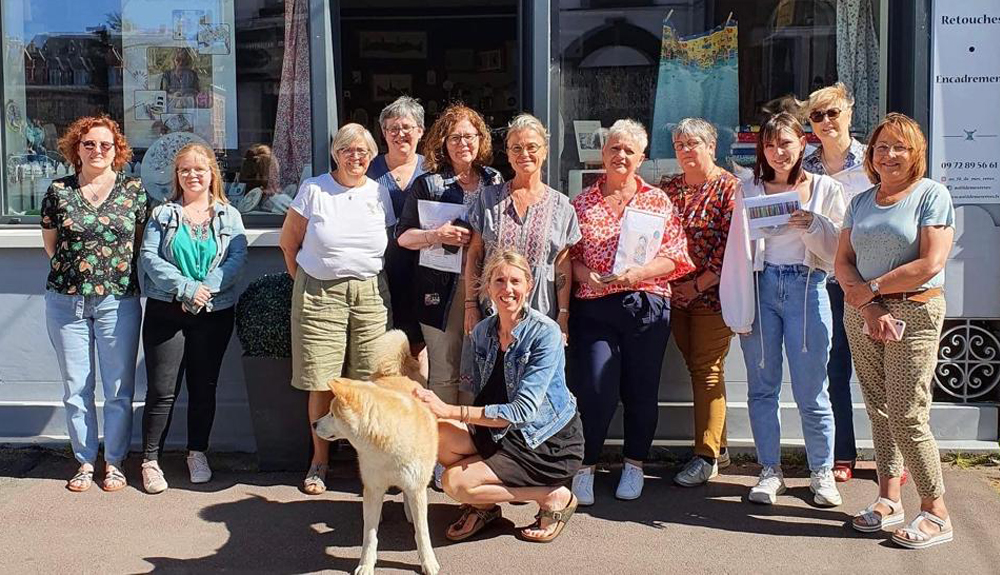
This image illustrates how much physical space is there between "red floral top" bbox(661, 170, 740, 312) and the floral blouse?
286 cm

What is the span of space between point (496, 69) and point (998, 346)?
16.4ft

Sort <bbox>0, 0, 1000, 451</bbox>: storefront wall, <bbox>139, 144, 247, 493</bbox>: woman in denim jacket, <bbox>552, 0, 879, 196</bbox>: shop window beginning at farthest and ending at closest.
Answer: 1. <bbox>552, 0, 879, 196</bbox>: shop window
2. <bbox>0, 0, 1000, 451</bbox>: storefront wall
3. <bbox>139, 144, 247, 493</bbox>: woman in denim jacket

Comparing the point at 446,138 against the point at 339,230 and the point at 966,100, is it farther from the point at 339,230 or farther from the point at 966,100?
the point at 966,100

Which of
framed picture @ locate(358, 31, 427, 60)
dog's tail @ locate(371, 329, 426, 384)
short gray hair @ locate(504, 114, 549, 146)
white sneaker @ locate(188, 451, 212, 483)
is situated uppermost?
framed picture @ locate(358, 31, 427, 60)

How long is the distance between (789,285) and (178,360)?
124 inches

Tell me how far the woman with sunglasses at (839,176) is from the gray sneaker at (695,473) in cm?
67

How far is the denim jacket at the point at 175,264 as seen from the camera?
500 cm

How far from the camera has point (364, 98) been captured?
894cm

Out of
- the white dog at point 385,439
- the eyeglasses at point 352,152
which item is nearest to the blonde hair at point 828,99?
the eyeglasses at point 352,152

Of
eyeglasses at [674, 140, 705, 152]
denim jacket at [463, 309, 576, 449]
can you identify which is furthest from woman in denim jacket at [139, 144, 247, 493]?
eyeglasses at [674, 140, 705, 152]

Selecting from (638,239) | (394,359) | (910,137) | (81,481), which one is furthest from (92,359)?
(910,137)

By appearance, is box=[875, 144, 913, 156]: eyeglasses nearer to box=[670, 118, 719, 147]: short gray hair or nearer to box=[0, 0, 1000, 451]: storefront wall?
box=[670, 118, 719, 147]: short gray hair

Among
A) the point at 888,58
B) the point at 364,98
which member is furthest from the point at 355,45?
the point at 888,58

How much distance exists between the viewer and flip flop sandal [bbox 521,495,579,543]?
4438 mm
